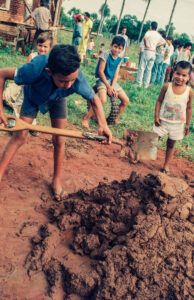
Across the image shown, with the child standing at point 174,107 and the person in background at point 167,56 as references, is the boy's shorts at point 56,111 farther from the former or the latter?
the person in background at point 167,56

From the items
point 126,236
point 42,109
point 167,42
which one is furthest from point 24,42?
point 126,236

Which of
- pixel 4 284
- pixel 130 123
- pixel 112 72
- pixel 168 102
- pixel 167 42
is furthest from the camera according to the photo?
pixel 167 42

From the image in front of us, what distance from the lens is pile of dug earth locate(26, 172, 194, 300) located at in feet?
6.60

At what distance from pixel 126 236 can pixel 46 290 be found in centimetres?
70

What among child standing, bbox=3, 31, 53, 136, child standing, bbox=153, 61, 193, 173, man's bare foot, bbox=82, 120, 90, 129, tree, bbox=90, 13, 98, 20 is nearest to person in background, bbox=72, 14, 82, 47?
child standing, bbox=3, 31, 53, 136

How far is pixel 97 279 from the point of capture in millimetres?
2047

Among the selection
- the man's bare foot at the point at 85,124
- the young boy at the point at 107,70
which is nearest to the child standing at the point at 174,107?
the young boy at the point at 107,70

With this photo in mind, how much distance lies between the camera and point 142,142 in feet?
11.5

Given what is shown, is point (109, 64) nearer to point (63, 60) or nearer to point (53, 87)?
point (53, 87)

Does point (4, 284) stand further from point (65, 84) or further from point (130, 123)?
point (130, 123)

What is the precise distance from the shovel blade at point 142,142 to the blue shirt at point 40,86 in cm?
92

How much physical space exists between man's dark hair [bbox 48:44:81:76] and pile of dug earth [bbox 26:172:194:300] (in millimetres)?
1118

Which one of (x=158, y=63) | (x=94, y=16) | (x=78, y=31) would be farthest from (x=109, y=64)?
(x=94, y=16)

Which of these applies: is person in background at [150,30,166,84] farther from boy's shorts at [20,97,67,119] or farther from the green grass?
boy's shorts at [20,97,67,119]
